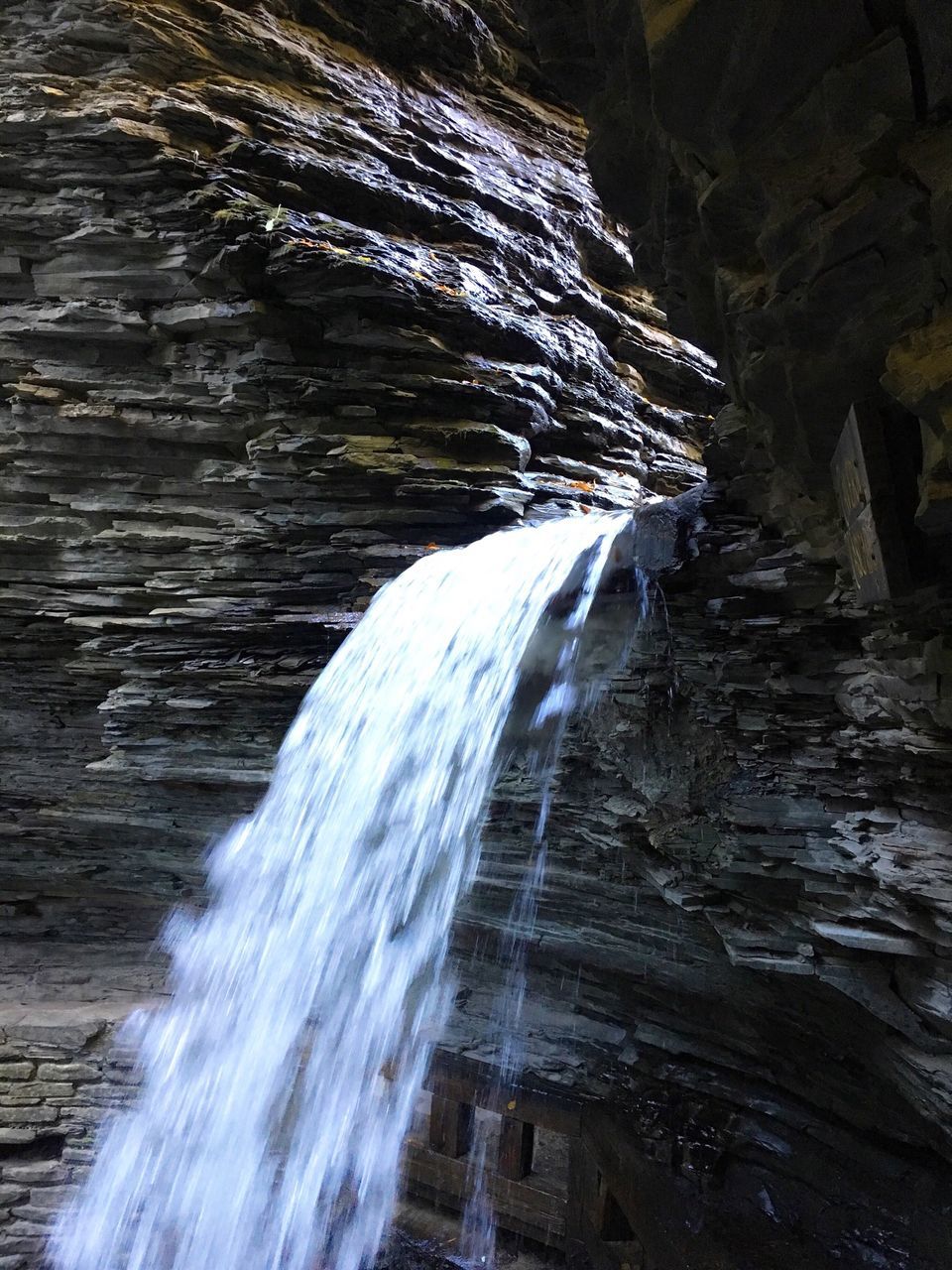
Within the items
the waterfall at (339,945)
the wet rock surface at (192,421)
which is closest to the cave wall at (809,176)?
the waterfall at (339,945)

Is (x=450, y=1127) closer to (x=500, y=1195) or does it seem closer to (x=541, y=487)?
(x=500, y=1195)

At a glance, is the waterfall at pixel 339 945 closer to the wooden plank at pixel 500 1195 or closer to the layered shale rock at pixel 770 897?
the wooden plank at pixel 500 1195

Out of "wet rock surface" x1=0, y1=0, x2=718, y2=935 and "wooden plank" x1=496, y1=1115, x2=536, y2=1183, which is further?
"wet rock surface" x1=0, y1=0, x2=718, y2=935

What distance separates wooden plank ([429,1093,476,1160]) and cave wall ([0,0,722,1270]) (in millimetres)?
3224

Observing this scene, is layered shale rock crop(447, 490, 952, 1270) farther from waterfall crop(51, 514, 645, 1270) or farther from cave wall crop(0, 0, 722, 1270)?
cave wall crop(0, 0, 722, 1270)

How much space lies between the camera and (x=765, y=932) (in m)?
4.50

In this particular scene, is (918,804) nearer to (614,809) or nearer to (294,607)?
(614,809)

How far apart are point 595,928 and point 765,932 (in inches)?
64.1

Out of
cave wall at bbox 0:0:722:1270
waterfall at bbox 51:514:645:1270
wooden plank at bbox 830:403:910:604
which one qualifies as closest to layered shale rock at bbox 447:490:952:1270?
wooden plank at bbox 830:403:910:604

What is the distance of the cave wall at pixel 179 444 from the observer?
6.73 metres

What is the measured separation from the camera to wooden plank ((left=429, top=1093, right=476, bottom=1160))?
6771mm

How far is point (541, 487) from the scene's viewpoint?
7215 millimetres

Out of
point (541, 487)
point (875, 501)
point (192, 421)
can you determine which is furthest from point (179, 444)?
point (875, 501)

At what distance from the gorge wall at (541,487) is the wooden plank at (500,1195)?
107cm
